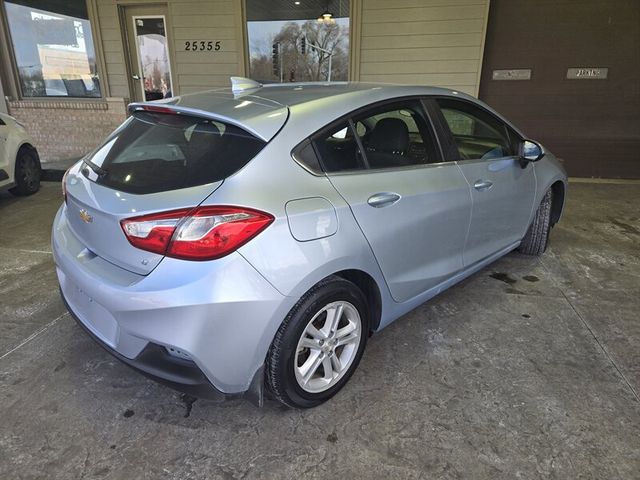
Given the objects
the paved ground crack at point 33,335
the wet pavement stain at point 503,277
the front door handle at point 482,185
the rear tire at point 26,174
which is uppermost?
the front door handle at point 482,185

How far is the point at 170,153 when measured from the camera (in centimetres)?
208

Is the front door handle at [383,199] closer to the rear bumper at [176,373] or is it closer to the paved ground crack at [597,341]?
the rear bumper at [176,373]

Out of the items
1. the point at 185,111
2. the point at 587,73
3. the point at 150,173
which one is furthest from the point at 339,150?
the point at 587,73

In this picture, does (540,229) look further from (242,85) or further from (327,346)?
(242,85)

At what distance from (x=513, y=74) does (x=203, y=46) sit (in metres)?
4.85

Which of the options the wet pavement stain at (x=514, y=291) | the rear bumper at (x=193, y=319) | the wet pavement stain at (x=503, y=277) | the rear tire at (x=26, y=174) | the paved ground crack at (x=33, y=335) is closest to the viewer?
the rear bumper at (x=193, y=319)

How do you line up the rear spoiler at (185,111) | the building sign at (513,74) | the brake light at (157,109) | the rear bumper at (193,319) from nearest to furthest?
the rear bumper at (193,319), the rear spoiler at (185,111), the brake light at (157,109), the building sign at (513,74)

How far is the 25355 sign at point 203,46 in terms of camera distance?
732 cm

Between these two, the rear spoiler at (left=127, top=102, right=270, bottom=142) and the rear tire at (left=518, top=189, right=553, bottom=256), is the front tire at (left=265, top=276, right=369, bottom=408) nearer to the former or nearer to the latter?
the rear spoiler at (left=127, top=102, right=270, bottom=142)

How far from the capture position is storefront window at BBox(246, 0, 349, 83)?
704 centimetres

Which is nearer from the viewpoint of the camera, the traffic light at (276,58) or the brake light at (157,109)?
the brake light at (157,109)

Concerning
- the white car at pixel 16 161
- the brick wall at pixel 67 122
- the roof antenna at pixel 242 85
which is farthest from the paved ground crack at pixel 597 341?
the brick wall at pixel 67 122

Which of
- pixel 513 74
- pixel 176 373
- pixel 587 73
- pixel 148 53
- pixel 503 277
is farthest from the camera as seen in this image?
pixel 148 53

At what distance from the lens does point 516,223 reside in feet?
11.3
